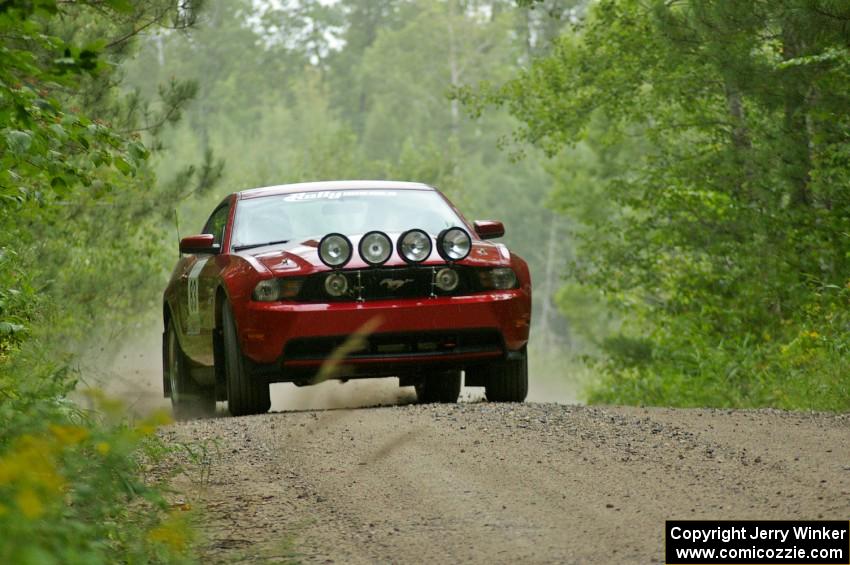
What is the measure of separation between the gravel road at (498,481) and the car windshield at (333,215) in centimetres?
159

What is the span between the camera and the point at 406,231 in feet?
31.2

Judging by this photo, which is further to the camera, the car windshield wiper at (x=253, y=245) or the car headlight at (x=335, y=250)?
the car windshield wiper at (x=253, y=245)

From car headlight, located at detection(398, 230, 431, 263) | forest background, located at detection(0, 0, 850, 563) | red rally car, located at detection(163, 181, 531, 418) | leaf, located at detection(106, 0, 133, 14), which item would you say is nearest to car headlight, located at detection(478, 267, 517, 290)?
red rally car, located at detection(163, 181, 531, 418)

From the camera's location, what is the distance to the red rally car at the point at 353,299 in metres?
9.35

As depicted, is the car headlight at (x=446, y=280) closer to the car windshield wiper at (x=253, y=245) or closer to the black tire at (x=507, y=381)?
the black tire at (x=507, y=381)

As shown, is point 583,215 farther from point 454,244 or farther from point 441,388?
point 454,244

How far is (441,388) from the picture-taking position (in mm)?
11625

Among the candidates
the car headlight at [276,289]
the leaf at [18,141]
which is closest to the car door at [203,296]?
the car headlight at [276,289]

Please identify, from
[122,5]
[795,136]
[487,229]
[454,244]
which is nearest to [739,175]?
[795,136]

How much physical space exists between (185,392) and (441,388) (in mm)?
2136

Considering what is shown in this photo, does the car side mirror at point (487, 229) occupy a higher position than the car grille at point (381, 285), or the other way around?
the car side mirror at point (487, 229)

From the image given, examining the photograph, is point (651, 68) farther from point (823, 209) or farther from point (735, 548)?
point (735, 548)

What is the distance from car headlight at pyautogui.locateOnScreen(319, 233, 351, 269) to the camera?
30.7ft

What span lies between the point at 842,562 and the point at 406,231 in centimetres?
523
